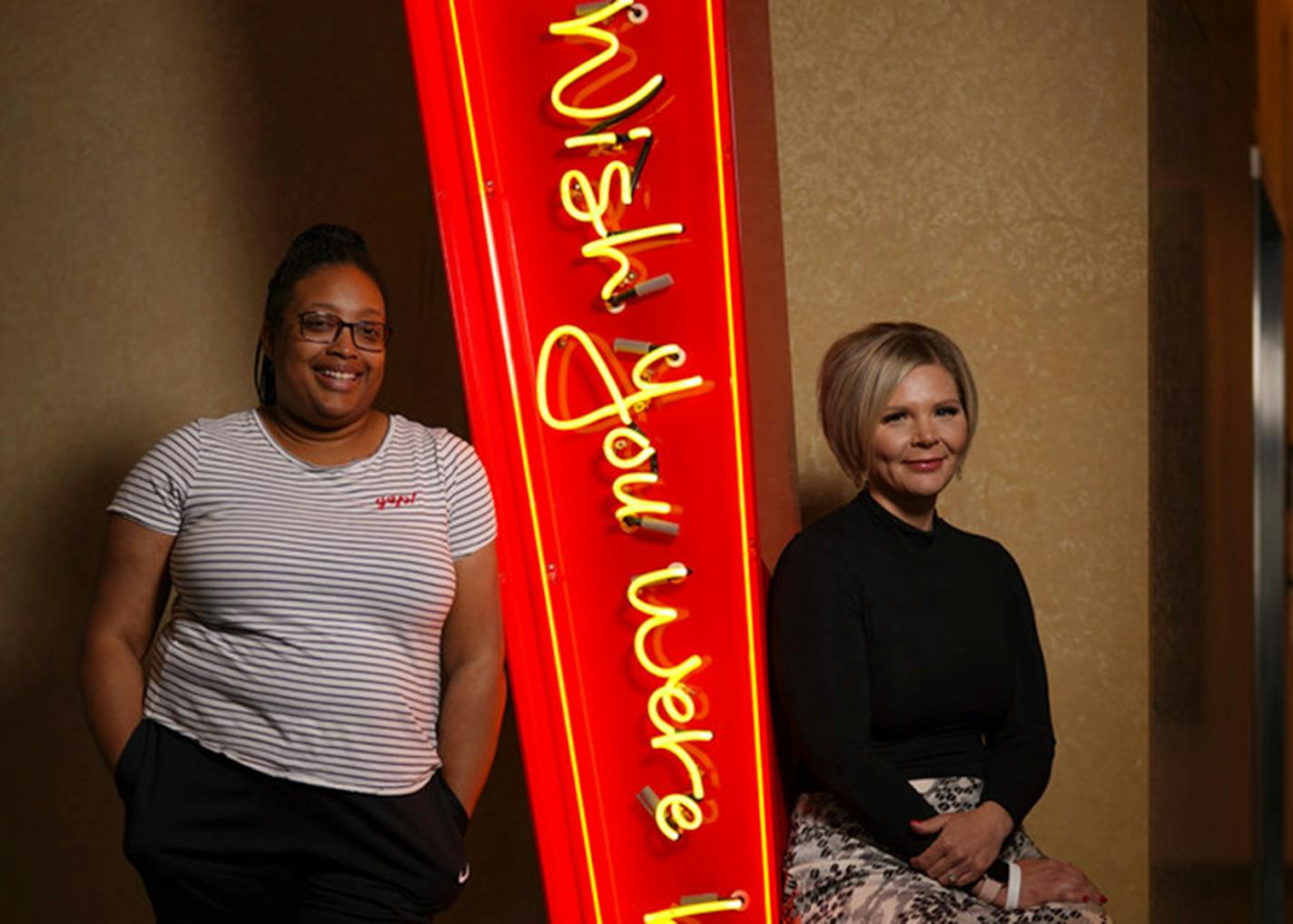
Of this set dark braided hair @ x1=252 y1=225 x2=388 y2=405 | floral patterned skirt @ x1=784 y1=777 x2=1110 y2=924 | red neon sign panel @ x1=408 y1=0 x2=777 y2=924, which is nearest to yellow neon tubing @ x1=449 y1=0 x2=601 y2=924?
red neon sign panel @ x1=408 y1=0 x2=777 y2=924

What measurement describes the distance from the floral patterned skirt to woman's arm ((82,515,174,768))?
1.10 meters

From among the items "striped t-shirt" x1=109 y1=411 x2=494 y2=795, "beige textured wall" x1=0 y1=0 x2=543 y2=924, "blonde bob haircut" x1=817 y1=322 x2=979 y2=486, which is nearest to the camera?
"striped t-shirt" x1=109 y1=411 x2=494 y2=795

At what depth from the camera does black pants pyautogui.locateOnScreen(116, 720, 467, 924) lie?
2.15 m

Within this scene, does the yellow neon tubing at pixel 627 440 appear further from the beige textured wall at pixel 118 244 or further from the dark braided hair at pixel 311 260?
the beige textured wall at pixel 118 244

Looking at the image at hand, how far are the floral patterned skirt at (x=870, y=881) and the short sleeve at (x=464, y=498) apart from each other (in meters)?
0.76

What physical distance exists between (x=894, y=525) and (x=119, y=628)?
1285mm

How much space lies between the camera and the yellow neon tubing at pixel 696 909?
2.38 meters

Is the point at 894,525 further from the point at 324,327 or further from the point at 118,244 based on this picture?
the point at 118,244

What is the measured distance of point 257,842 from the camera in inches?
84.9

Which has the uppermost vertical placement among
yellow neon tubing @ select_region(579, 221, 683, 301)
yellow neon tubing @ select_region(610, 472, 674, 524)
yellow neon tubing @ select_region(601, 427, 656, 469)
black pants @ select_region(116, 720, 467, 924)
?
yellow neon tubing @ select_region(579, 221, 683, 301)

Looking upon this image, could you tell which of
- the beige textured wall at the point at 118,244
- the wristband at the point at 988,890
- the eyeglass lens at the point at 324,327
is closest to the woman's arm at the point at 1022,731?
the wristband at the point at 988,890

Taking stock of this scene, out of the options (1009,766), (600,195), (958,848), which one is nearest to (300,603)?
(600,195)

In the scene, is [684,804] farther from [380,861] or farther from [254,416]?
[254,416]

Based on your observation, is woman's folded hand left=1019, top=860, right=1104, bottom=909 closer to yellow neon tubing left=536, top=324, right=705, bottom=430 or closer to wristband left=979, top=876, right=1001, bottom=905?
wristband left=979, top=876, right=1001, bottom=905
